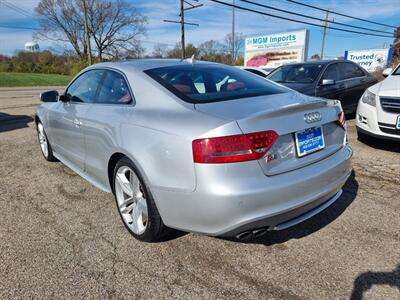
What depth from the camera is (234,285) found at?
2.06m

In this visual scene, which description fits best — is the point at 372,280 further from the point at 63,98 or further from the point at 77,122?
the point at 63,98

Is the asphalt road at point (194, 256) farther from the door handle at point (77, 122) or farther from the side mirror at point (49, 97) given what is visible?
the side mirror at point (49, 97)

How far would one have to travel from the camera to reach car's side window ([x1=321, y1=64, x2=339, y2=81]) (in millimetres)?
6737

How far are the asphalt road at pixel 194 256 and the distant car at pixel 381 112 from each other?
1.31m

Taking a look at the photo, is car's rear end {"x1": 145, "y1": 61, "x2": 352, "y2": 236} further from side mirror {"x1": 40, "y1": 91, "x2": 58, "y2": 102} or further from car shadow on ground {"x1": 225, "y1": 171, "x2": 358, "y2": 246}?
side mirror {"x1": 40, "y1": 91, "x2": 58, "y2": 102}

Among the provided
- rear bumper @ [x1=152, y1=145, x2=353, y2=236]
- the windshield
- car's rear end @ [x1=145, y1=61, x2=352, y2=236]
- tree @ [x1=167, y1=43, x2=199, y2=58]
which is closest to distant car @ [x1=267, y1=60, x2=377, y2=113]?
the windshield

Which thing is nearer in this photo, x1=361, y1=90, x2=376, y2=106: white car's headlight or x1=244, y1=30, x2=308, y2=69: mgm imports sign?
x1=361, y1=90, x2=376, y2=106: white car's headlight

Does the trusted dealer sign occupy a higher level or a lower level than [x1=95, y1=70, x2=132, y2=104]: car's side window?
lower

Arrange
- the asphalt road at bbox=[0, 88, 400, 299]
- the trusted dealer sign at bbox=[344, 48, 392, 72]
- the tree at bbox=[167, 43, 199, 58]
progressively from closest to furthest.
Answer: the asphalt road at bbox=[0, 88, 400, 299] < the trusted dealer sign at bbox=[344, 48, 392, 72] < the tree at bbox=[167, 43, 199, 58]

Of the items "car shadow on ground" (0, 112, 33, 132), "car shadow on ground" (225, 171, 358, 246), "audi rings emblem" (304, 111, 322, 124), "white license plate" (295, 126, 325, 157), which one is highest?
"audi rings emblem" (304, 111, 322, 124)

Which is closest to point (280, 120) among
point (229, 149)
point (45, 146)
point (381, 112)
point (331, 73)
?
point (229, 149)

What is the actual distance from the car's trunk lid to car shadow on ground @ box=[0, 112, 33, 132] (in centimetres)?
692

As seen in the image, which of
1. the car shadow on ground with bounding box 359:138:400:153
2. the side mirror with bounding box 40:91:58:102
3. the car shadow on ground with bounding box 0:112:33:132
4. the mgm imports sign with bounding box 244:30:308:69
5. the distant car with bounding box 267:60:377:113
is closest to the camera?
the side mirror with bounding box 40:91:58:102

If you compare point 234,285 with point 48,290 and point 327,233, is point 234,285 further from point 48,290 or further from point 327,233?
point 48,290
